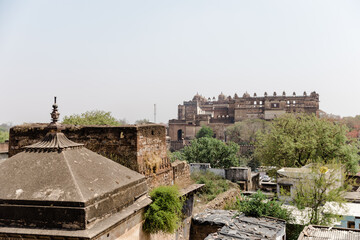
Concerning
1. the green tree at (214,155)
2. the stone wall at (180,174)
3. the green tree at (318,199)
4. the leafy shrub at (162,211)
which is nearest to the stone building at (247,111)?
the green tree at (214,155)

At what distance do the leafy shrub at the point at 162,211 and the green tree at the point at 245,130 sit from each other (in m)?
48.3

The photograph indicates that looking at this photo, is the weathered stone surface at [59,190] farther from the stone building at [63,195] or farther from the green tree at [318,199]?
the green tree at [318,199]

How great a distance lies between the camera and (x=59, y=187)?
4230 mm

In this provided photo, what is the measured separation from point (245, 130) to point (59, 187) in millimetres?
52253

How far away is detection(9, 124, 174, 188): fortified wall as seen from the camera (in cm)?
652

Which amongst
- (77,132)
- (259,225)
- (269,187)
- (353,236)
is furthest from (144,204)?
(269,187)

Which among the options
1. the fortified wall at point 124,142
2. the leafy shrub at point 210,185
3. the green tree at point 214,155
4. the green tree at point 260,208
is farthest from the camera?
the green tree at point 214,155

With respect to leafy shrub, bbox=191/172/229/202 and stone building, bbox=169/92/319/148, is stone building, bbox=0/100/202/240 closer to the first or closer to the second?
leafy shrub, bbox=191/172/229/202

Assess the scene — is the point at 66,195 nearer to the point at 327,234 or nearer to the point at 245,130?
the point at 327,234

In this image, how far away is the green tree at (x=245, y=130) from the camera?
5375cm

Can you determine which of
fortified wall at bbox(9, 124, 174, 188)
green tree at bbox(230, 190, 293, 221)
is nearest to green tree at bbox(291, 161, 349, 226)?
green tree at bbox(230, 190, 293, 221)

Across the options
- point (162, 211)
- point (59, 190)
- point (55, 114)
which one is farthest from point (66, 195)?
point (162, 211)

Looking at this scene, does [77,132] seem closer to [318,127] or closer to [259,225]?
[259,225]

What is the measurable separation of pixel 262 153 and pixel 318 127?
3.67 meters
